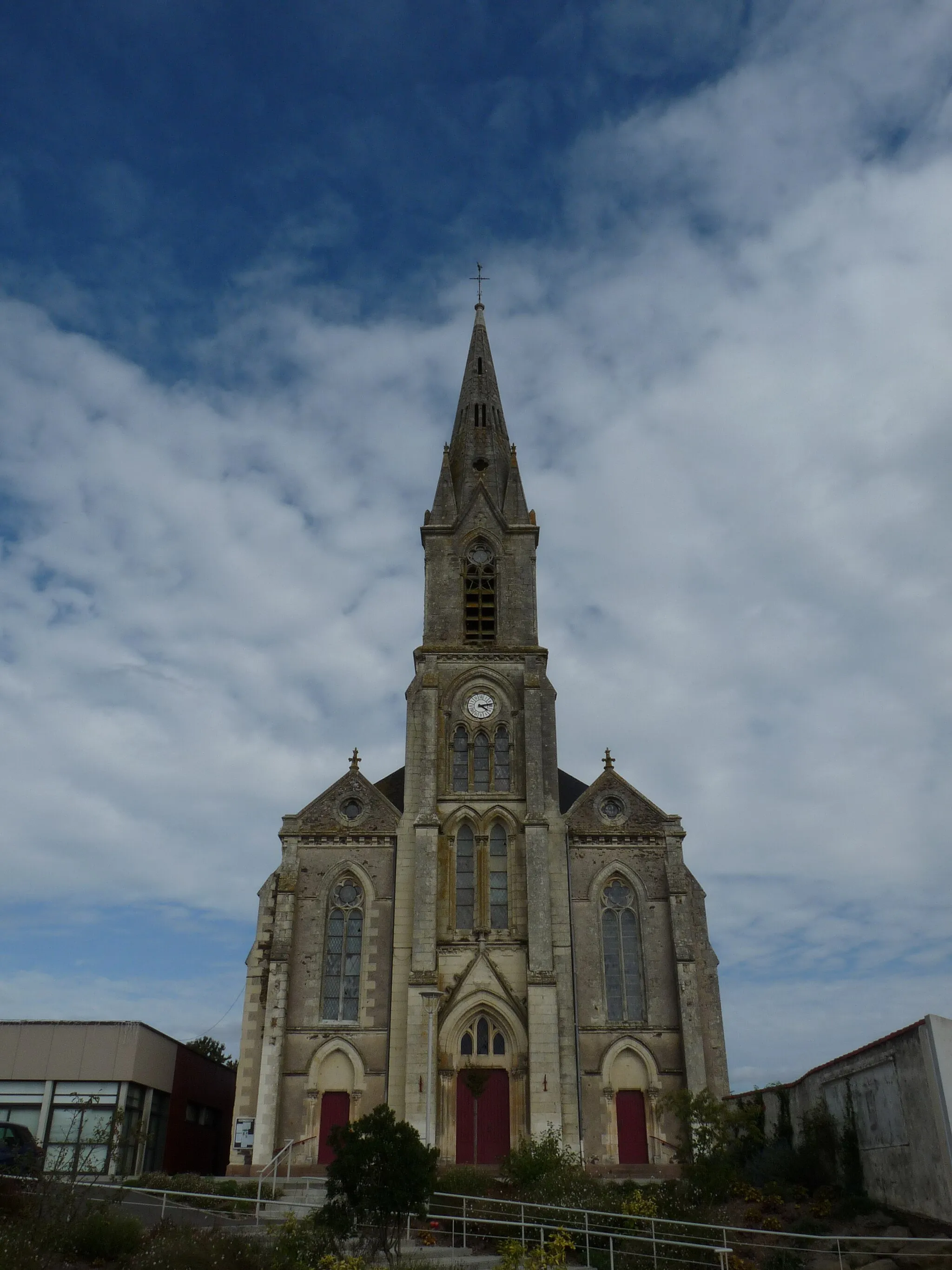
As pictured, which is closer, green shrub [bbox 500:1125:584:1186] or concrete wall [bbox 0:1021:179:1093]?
green shrub [bbox 500:1125:584:1186]

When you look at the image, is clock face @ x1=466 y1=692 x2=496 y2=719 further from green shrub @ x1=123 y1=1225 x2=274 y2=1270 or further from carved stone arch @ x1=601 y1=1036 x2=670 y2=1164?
green shrub @ x1=123 y1=1225 x2=274 y2=1270

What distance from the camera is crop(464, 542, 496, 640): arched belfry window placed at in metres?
35.5

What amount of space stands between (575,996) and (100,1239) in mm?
17554

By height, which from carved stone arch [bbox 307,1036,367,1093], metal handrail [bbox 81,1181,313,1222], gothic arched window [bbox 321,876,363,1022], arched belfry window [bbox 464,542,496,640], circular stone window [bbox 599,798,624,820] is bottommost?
metal handrail [bbox 81,1181,313,1222]

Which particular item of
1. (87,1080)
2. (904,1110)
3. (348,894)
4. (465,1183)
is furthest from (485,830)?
(904,1110)

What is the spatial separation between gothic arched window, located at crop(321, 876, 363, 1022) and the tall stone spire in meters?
14.8

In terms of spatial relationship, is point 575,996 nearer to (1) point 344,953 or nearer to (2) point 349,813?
(1) point 344,953

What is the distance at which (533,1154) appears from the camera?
929 inches

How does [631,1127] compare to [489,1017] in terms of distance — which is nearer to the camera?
[631,1127]

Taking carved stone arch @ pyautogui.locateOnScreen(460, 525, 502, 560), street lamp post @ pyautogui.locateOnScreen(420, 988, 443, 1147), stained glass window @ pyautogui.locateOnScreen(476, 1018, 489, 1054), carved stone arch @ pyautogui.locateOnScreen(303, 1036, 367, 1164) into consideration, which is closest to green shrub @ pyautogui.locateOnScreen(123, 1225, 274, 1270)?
street lamp post @ pyautogui.locateOnScreen(420, 988, 443, 1147)

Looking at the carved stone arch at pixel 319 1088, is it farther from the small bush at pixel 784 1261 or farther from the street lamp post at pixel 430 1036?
the small bush at pixel 784 1261

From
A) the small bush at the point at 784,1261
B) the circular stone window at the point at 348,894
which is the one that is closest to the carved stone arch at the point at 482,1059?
the circular stone window at the point at 348,894

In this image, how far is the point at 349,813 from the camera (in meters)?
31.8

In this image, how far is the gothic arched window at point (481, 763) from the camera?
3250cm
